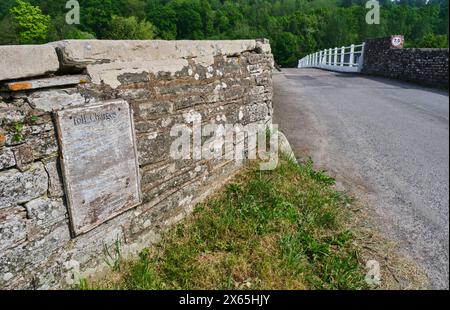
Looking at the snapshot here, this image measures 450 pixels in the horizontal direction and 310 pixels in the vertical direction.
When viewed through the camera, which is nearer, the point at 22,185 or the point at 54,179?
the point at 22,185

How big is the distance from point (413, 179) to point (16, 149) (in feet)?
14.2

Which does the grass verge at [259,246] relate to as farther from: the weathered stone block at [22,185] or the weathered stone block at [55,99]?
the weathered stone block at [55,99]

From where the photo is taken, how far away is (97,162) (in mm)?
2555

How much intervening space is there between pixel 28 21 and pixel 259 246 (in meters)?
11.1

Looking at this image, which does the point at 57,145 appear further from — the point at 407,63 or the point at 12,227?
the point at 407,63

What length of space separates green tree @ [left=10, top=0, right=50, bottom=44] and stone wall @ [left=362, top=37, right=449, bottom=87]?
12739 mm

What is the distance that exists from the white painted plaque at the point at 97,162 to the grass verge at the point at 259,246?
1.78 ft

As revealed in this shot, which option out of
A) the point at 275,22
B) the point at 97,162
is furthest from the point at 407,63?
the point at 275,22

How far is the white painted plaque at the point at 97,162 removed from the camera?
2357 millimetres

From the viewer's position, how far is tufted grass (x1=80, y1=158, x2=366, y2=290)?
8.98 ft

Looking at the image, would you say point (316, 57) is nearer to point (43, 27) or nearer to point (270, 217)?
point (43, 27)

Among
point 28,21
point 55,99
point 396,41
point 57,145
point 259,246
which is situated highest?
point 28,21

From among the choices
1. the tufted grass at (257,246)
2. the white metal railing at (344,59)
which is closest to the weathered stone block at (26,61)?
the tufted grass at (257,246)

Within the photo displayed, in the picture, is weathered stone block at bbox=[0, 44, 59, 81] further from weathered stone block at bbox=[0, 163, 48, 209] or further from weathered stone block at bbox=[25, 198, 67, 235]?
weathered stone block at bbox=[25, 198, 67, 235]
